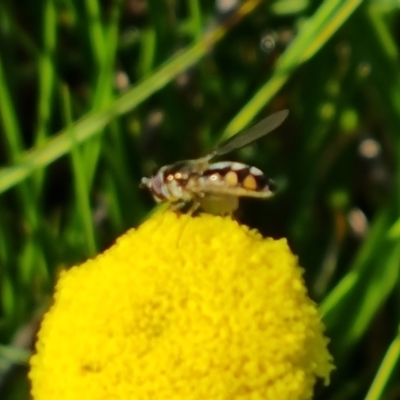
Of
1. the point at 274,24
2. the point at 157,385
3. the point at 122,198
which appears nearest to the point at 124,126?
the point at 122,198

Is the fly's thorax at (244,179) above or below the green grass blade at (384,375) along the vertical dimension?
above

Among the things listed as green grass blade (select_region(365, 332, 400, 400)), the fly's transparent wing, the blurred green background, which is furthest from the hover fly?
green grass blade (select_region(365, 332, 400, 400))

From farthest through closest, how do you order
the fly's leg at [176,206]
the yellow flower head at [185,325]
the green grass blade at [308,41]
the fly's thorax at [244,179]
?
the green grass blade at [308,41] → the fly's leg at [176,206] → the fly's thorax at [244,179] → the yellow flower head at [185,325]

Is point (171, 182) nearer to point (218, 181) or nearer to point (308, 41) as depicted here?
point (218, 181)

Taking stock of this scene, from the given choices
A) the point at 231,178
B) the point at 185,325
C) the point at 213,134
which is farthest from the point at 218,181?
the point at 213,134

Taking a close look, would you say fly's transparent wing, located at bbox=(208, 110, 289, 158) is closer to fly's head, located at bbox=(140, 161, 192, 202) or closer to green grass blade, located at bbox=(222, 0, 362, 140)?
fly's head, located at bbox=(140, 161, 192, 202)

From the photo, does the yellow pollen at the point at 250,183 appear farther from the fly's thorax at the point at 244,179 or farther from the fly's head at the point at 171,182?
the fly's head at the point at 171,182

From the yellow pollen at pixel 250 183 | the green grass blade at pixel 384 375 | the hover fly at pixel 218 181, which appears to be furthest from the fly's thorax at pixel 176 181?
the green grass blade at pixel 384 375

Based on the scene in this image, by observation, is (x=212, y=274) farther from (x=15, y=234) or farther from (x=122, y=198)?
(x=15, y=234)
